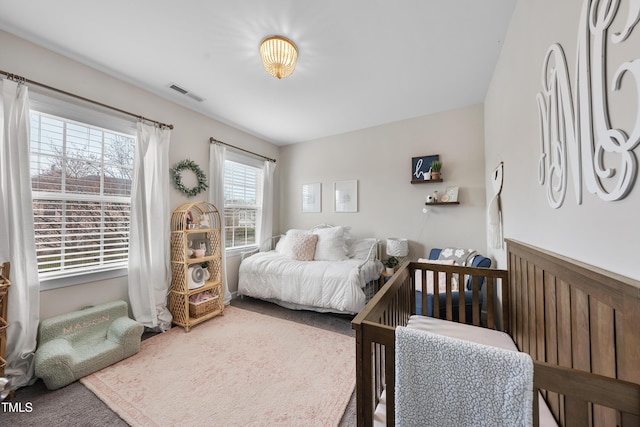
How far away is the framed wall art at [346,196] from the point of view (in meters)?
3.70

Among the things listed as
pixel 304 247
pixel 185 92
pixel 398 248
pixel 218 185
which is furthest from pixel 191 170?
pixel 398 248

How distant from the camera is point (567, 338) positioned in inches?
32.1

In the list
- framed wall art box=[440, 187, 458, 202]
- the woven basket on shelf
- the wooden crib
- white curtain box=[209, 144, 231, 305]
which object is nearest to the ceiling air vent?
white curtain box=[209, 144, 231, 305]

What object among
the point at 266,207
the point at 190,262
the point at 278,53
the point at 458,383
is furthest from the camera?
the point at 266,207

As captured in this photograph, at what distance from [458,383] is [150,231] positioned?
9.18 feet

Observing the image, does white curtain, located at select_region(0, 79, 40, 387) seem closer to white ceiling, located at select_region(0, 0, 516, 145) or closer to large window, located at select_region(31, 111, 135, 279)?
large window, located at select_region(31, 111, 135, 279)

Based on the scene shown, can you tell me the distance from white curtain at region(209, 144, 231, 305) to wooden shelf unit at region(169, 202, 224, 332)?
0.09 meters

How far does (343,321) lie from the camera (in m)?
2.68

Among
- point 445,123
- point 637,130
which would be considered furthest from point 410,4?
point 445,123

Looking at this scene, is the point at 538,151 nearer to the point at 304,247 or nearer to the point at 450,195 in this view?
the point at 450,195

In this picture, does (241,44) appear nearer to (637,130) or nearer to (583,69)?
(583,69)

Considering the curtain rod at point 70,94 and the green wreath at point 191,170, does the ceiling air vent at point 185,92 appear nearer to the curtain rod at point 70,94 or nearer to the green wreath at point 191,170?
the curtain rod at point 70,94

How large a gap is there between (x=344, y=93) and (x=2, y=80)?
2.76 m

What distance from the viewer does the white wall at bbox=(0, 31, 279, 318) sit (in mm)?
1769
